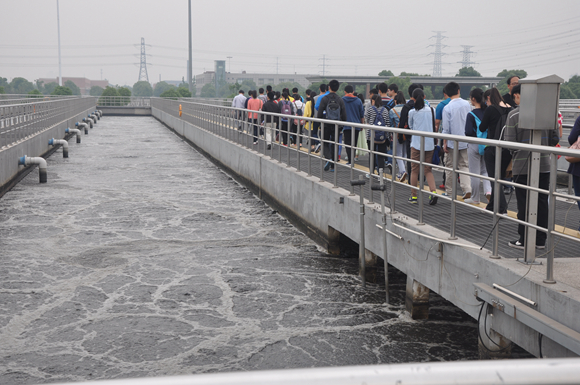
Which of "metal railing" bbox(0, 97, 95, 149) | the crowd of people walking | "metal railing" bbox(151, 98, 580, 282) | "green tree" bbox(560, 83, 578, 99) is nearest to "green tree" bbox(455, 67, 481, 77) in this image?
"green tree" bbox(560, 83, 578, 99)

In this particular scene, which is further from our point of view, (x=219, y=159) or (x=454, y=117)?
(x=219, y=159)

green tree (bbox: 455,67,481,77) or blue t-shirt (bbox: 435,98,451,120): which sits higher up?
green tree (bbox: 455,67,481,77)

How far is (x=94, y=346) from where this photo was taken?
22.1 feet

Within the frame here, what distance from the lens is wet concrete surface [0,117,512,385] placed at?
21.4 ft

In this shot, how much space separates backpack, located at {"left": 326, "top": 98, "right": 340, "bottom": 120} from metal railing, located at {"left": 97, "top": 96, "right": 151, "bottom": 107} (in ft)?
211

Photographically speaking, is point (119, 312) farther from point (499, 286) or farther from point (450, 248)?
point (499, 286)

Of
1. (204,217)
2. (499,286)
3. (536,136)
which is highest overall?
(536,136)

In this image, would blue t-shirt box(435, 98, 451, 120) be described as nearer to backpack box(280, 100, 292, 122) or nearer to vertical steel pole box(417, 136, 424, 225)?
vertical steel pole box(417, 136, 424, 225)

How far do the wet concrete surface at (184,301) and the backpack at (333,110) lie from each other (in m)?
2.35

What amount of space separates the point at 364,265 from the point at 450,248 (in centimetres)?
254

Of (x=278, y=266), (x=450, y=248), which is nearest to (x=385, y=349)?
(x=450, y=248)

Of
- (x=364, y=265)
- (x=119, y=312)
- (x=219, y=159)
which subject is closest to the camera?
(x=119, y=312)

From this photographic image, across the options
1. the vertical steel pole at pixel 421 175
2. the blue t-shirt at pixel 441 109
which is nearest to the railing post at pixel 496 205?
the vertical steel pole at pixel 421 175

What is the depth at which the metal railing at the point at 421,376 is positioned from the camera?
131 centimetres
